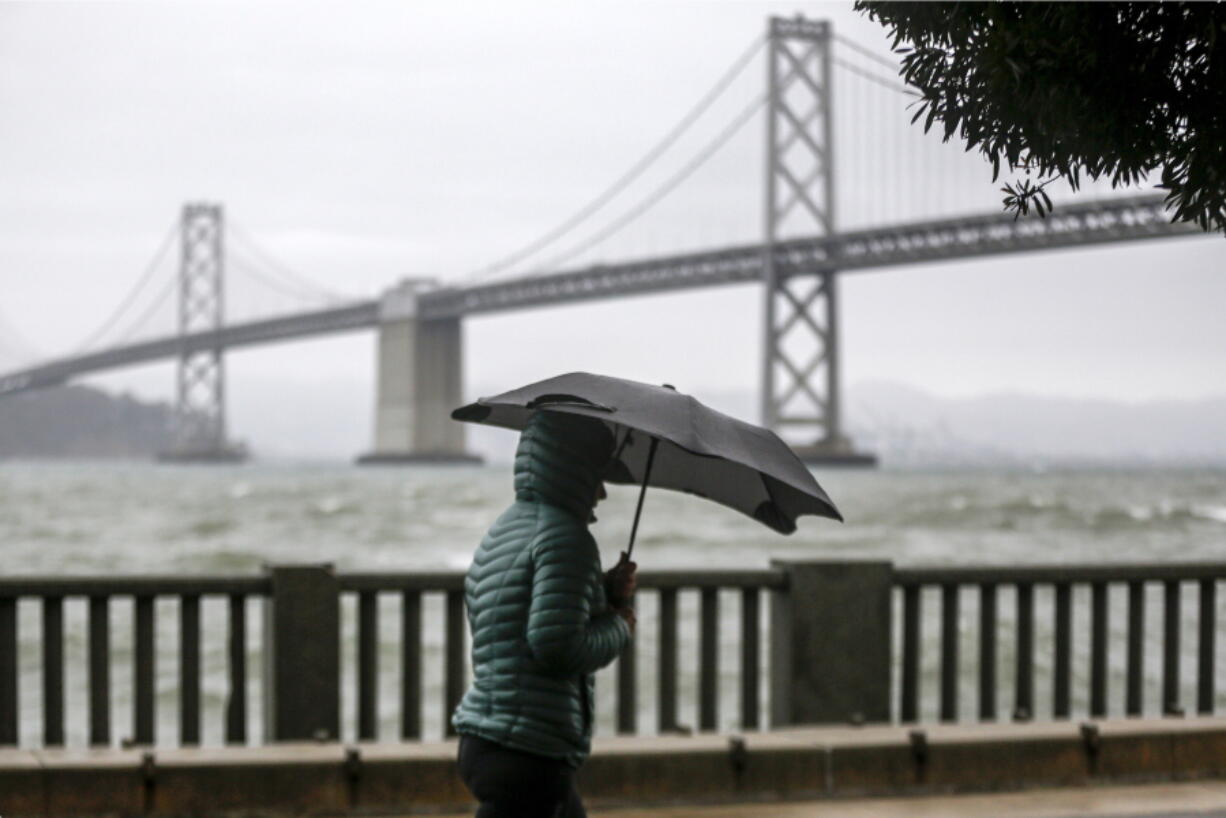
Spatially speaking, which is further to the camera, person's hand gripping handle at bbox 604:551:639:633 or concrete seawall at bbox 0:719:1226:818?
concrete seawall at bbox 0:719:1226:818

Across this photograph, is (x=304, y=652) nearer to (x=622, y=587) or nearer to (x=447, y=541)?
(x=622, y=587)

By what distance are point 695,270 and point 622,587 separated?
48.3 meters

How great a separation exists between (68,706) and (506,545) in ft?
37.2

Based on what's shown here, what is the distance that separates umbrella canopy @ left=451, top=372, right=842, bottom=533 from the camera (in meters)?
3.24

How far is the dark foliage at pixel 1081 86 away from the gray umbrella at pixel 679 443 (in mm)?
771

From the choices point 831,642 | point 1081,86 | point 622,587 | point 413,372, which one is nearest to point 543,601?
point 622,587

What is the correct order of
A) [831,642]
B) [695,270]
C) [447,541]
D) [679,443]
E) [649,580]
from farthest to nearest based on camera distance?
[695,270], [447,541], [831,642], [649,580], [679,443]

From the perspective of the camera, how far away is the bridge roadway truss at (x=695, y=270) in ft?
141

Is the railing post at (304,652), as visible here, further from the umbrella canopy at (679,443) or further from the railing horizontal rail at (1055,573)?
the railing horizontal rail at (1055,573)

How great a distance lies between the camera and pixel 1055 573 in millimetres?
5805

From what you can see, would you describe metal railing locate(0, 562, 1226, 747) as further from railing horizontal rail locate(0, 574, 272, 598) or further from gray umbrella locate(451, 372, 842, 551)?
gray umbrella locate(451, 372, 842, 551)

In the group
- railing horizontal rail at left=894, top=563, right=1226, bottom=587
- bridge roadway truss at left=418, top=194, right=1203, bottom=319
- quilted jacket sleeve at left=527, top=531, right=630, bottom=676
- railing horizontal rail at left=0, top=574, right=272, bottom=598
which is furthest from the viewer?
bridge roadway truss at left=418, top=194, right=1203, bottom=319

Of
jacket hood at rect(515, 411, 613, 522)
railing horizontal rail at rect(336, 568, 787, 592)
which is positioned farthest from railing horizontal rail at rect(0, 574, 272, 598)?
jacket hood at rect(515, 411, 613, 522)

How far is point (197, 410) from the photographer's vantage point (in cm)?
7269
